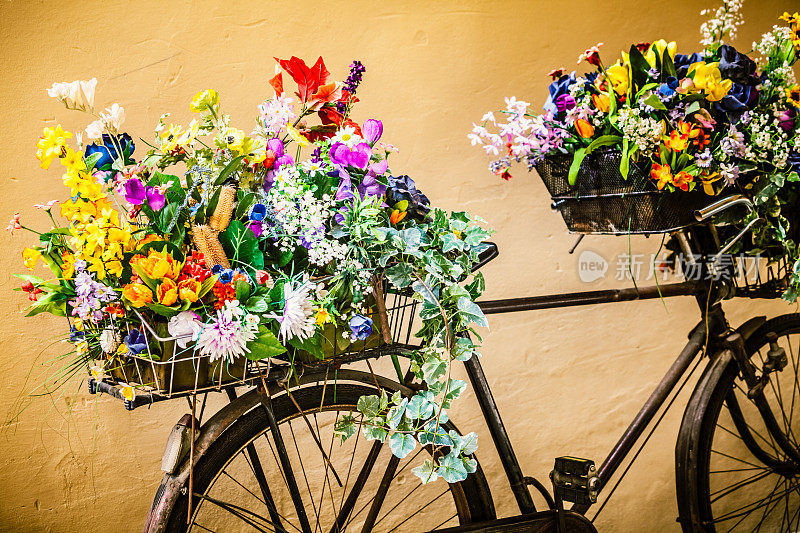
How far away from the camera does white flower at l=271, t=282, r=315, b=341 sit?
0.96 m

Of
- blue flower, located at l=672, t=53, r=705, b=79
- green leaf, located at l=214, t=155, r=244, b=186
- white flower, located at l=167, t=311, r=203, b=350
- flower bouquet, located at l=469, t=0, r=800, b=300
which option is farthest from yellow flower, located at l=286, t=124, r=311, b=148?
blue flower, located at l=672, t=53, r=705, b=79

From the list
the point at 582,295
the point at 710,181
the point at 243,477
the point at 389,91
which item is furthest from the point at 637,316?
the point at 243,477

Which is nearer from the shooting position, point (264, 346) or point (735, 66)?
point (264, 346)

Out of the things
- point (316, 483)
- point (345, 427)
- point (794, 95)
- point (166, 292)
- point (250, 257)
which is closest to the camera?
point (166, 292)

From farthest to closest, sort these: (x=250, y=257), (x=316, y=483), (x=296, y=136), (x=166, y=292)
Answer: (x=316, y=483), (x=296, y=136), (x=250, y=257), (x=166, y=292)

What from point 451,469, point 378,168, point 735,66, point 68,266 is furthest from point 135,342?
point 735,66

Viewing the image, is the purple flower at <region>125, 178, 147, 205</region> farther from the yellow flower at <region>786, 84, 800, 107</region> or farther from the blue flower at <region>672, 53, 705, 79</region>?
the yellow flower at <region>786, 84, 800, 107</region>

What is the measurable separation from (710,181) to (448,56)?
3.21 ft

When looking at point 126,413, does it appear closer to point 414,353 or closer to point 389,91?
point 414,353

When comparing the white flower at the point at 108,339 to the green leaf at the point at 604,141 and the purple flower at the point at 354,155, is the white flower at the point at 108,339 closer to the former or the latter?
the purple flower at the point at 354,155

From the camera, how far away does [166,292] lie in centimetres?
90

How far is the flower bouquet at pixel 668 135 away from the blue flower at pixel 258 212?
24.4 inches

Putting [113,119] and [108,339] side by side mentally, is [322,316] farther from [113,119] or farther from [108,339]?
[113,119]

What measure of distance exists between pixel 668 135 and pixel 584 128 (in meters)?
0.18
